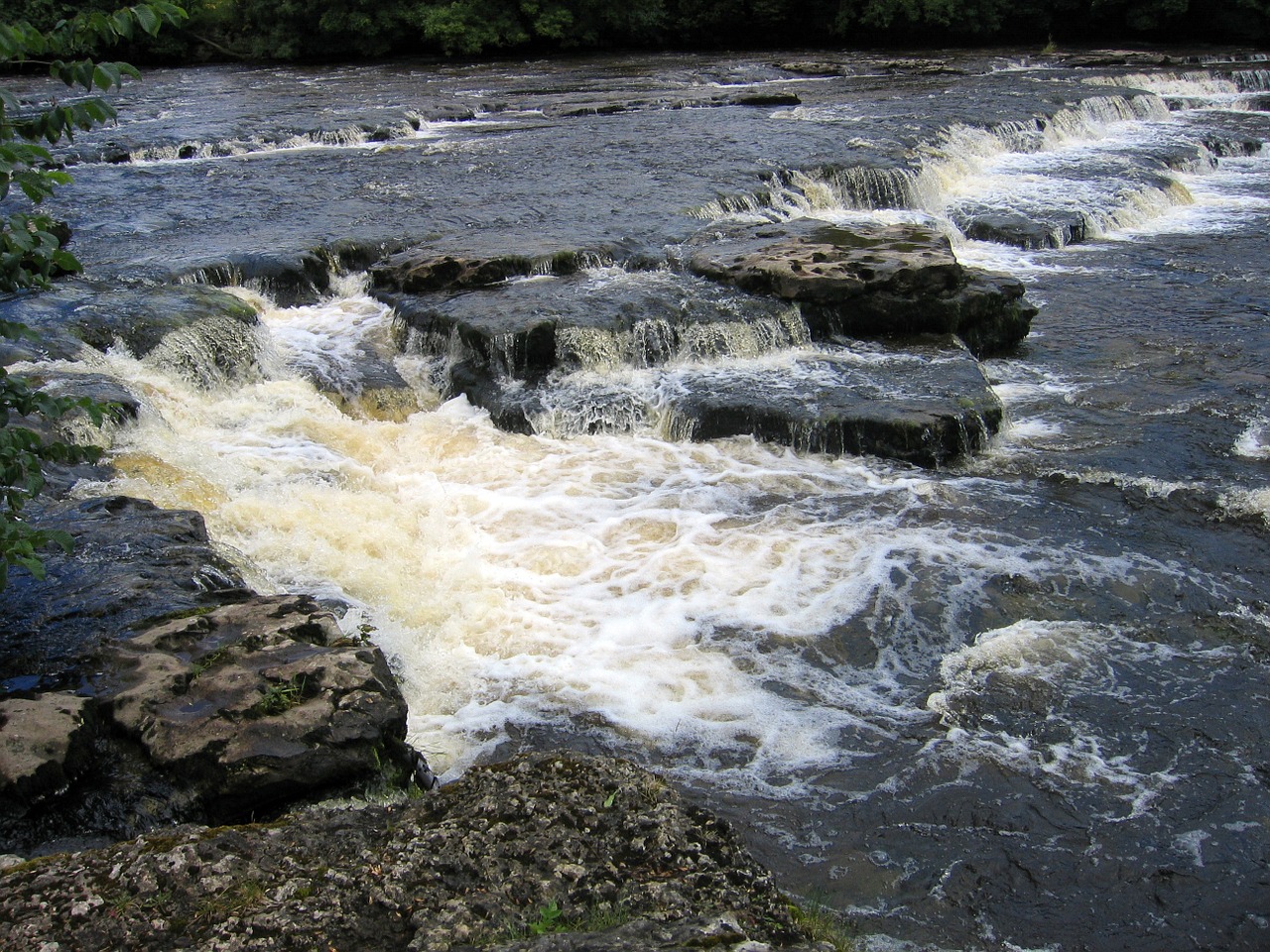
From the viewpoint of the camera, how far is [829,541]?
24.3 feet

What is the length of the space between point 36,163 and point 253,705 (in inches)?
92.5

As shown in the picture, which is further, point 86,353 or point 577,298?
point 577,298

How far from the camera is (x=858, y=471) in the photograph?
332 inches

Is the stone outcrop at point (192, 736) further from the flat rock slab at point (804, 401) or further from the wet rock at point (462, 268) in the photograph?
the wet rock at point (462, 268)

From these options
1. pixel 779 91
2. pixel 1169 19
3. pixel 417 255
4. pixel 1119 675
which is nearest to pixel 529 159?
pixel 417 255

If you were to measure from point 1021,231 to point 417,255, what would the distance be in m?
8.16

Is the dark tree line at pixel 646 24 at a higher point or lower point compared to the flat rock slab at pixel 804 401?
higher

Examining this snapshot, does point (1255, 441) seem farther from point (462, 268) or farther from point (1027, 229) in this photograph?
point (462, 268)

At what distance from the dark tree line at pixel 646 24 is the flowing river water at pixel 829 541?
19.7 metres

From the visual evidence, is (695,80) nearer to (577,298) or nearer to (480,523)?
(577,298)

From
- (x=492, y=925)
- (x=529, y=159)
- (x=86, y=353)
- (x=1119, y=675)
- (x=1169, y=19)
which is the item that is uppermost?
(x=1169, y=19)

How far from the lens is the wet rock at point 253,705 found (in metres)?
4.31

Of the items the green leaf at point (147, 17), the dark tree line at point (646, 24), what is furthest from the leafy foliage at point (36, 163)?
the dark tree line at point (646, 24)

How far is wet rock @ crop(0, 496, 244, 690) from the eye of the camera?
506 cm
